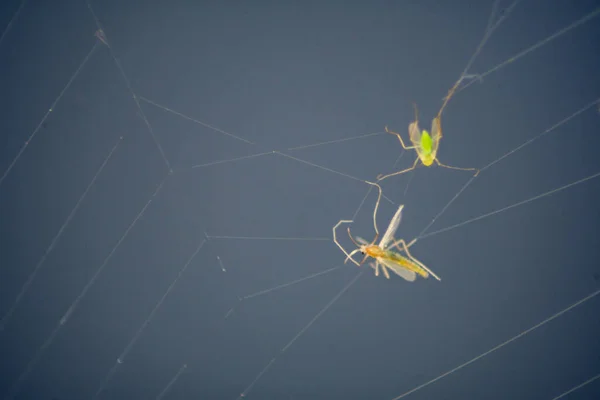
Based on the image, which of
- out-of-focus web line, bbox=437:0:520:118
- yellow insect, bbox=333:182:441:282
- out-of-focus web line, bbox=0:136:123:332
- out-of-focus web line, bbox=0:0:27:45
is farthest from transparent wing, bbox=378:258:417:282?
out-of-focus web line, bbox=0:0:27:45

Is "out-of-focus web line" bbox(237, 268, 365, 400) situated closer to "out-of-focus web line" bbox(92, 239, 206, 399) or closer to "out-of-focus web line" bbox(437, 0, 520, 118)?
"out-of-focus web line" bbox(92, 239, 206, 399)

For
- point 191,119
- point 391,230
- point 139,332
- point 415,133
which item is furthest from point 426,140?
point 139,332

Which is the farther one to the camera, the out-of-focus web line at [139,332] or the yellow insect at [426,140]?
the out-of-focus web line at [139,332]

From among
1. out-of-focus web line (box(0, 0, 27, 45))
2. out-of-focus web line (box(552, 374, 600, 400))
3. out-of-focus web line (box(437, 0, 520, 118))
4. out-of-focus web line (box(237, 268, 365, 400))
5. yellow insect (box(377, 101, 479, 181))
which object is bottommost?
out-of-focus web line (box(552, 374, 600, 400))

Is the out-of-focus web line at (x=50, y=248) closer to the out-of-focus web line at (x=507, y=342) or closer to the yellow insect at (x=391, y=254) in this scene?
the yellow insect at (x=391, y=254)

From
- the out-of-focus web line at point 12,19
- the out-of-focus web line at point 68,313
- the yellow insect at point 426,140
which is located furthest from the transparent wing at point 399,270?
the out-of-focus web line at point 12,19
